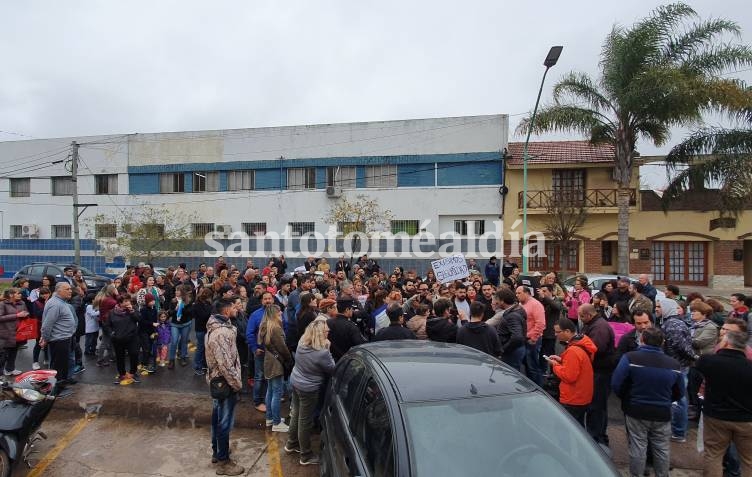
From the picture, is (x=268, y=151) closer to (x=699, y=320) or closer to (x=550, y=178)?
(x=550, y=178)

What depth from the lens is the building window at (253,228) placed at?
930 inches

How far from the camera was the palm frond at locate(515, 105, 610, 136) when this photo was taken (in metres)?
16.6

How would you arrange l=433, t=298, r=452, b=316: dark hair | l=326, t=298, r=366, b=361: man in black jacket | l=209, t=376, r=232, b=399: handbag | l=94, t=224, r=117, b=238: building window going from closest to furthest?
l=209, t=376, r=232, b=399: handbag < l=326, t=298, r=366, b=361: man in black jacket < l=433, t=298, r=452, b=316: dark hair < l=94, t=224, r=117, b=238: building window

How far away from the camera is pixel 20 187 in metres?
27.2

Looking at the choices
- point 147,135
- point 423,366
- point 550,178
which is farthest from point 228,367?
point 147,135

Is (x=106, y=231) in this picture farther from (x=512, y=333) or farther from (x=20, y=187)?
(x=512, y=333)

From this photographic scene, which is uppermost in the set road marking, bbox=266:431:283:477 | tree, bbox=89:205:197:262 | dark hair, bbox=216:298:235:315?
tree, bbox=89:205:197:262

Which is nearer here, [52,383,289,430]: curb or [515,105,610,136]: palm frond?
[52,383,289,430]: curb

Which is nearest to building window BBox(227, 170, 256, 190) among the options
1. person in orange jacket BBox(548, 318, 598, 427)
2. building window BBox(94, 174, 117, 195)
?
building window BBox(94, 174, 117, 195)

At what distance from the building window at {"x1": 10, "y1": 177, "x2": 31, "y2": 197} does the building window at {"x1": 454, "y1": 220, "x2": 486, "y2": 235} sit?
84.7 feet

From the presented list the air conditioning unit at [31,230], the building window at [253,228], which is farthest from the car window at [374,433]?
the air conditioning unit at [31,230]

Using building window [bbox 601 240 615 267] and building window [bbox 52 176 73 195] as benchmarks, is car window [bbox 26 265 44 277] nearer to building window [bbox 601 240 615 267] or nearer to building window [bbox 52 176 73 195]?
building window [bbox 52 176 73 195]

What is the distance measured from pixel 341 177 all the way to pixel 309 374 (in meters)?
18.8

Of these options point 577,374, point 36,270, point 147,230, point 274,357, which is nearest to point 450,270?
point 274,357
